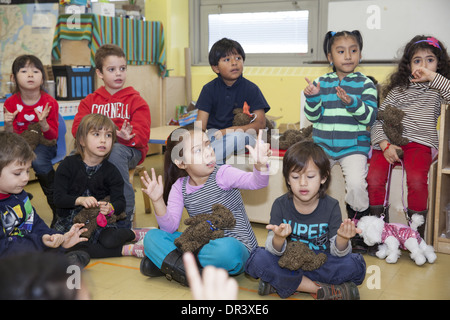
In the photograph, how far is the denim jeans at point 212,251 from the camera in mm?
1881

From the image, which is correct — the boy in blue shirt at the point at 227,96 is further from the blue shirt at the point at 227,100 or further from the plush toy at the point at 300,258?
the plush toy at the point at 300,258

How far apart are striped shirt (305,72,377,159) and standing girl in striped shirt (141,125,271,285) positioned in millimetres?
667

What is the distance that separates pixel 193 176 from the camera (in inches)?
79.9

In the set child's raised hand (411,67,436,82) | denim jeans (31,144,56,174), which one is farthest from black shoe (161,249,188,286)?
child's raised hand (411,67,436,82)

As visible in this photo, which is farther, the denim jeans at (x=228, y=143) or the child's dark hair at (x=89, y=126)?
the denim jeans at (x=228, y=143)

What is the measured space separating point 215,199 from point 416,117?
1160 millimetres

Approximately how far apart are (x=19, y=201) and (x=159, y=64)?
3.22 meters

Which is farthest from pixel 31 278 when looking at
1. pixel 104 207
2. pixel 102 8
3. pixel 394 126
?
pixel 102 8

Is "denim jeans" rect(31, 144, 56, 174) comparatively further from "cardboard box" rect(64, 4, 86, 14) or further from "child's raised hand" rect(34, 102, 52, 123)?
"cardboard box" rect(64, 4, 86, 14)

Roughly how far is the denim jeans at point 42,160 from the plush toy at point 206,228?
1.15 m

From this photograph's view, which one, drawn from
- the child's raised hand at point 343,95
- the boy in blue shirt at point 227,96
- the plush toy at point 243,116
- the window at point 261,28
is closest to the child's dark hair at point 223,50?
the boy in blue shirt at point 227,96

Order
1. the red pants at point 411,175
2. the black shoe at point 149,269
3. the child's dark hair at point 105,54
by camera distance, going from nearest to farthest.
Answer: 1. the black shoe at point 149,269
2. the red pants at point 411,175
3. the child's dark hair at point 105,54
